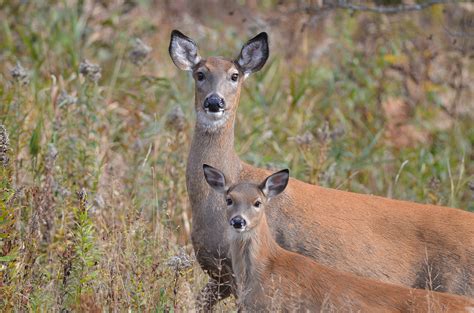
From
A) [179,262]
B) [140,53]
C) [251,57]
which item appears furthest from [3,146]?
[140,53]

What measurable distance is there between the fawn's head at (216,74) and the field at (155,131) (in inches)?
29.9

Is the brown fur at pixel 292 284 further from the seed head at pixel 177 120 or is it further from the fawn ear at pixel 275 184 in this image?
the seed head at pixel 177 120

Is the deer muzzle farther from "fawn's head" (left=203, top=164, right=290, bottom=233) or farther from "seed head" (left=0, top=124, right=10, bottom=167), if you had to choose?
"seed head" (left=0, top=124, right=10, bottom=167)

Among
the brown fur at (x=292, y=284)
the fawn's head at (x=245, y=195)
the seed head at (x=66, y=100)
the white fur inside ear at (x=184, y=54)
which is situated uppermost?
the white fur inside ear at (x=184, y=54)

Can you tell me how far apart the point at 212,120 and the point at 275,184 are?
76 cm

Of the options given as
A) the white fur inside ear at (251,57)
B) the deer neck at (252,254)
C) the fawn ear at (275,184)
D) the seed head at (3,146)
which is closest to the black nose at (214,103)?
the white fur inside ear at (251,57)

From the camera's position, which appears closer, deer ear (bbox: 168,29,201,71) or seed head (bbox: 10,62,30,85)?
deer ear (bbox: 168,29,201,71)

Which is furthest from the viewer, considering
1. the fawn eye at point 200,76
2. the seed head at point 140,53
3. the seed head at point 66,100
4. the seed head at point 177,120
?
the seed head at point 140,53

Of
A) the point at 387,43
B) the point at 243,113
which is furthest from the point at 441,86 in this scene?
the point at 243,113

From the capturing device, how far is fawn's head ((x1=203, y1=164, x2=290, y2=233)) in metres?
6.39

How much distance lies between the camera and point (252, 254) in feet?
21.1

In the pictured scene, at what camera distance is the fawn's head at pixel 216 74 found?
725 cm

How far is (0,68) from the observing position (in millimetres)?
11164

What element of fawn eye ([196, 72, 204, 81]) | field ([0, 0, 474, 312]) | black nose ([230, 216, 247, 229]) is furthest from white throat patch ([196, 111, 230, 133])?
black nose ([230, 216, 247, 229])
